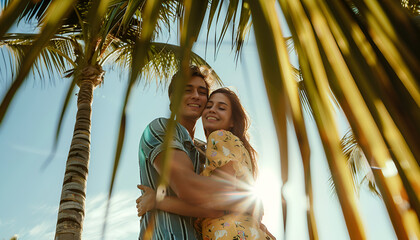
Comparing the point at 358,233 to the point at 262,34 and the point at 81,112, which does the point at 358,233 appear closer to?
the point at 262,34

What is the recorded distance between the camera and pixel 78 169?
3320 millimetres

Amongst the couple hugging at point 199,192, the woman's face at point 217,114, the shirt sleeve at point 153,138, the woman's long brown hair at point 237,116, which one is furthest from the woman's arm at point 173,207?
the woman's long brown hair at point 237,116

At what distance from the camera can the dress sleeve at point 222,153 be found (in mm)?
1334

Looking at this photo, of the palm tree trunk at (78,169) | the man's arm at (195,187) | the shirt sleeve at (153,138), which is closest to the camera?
the man's arm at (195,187)

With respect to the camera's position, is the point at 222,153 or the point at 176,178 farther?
the point at 222,153

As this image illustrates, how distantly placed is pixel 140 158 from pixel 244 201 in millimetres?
408

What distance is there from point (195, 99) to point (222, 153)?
0.50 m

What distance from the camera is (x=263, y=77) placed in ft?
0.82

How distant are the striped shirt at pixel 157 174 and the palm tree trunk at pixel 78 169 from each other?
72.2 inches

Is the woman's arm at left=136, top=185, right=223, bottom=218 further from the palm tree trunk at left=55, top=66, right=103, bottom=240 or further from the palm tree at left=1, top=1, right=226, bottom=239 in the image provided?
the palm tree trunk at left=55, top=66, right=103, bottom=240

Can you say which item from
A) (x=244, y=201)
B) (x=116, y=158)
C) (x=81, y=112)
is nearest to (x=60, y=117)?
(x=116, y=158)

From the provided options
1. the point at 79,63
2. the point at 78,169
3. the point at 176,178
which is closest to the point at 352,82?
the point at 176,178

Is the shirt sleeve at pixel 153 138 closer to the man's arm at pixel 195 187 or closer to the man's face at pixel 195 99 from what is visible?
the man's arm at pixel 195 187

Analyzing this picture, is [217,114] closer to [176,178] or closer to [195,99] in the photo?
[195,99]
